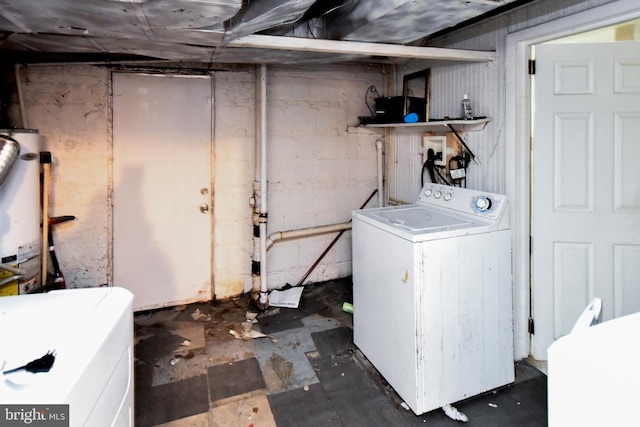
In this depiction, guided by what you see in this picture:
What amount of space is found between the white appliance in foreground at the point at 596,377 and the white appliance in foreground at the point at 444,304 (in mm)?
A: 887

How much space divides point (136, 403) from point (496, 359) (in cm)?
200

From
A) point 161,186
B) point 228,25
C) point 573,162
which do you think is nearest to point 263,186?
point 161,186

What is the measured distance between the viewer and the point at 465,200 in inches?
94.7

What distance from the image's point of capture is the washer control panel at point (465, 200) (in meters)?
2.18

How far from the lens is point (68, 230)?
288 cm

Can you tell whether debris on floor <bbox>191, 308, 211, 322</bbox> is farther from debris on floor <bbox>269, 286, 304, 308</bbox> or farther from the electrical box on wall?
the electrical box on wall

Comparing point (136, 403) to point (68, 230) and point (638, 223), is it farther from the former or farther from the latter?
point (638, 223)

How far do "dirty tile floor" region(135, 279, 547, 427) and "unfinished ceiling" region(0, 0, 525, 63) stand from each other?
1.89 metres

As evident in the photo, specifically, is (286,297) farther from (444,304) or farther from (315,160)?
(444,304)

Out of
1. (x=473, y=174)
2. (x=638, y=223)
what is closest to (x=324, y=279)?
(x=473, y=174)

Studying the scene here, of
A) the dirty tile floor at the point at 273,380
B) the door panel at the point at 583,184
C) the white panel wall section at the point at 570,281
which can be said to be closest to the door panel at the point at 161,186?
the dirty tile floor at the point at 273,380

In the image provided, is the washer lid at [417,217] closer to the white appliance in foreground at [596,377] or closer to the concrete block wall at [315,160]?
the concrete block wall at [315,160]
